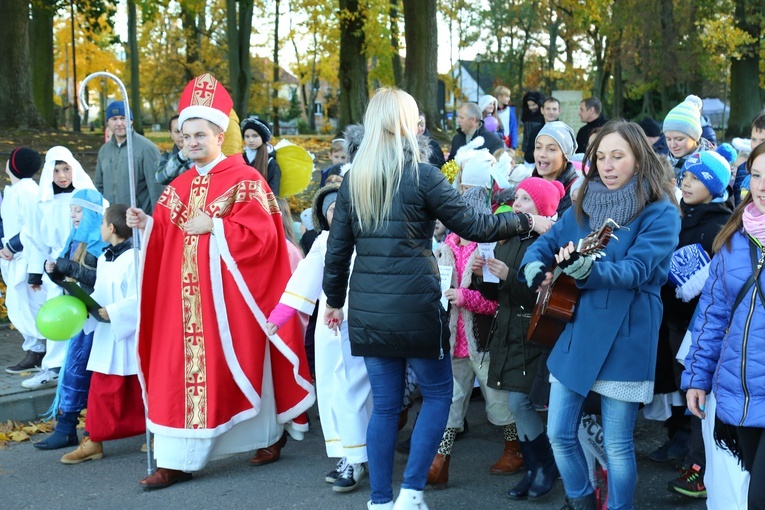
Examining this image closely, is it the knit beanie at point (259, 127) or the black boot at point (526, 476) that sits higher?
the knit beanie at point (259, 127)

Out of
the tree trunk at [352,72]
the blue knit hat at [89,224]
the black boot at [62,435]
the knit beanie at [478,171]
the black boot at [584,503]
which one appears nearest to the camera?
the black boot at [584,503]

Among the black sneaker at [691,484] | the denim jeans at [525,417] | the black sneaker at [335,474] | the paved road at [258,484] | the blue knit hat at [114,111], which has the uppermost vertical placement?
the blue knit hat at [114,111]

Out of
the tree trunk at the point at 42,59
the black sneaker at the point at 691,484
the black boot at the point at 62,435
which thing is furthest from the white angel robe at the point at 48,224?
the tree trunk at the point at 42,59

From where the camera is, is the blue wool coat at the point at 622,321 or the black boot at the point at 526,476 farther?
the black boot at the point at 526,476

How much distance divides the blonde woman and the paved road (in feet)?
2.03

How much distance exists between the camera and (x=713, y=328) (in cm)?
371

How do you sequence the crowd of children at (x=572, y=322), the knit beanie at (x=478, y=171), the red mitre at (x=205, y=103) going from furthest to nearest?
1. the red mitre at (x=205, y=103)
2. the knit beanie at (x=478, y=171)
3. the crowd of children at (x=572, y=322)

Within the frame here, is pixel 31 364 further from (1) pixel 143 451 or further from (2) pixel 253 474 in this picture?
(2) pixel 253 474

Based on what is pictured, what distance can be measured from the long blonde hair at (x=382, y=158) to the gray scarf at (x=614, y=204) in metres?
0.82

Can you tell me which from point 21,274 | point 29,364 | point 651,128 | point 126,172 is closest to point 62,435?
→ point 29,364

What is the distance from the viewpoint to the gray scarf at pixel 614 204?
4047 mm

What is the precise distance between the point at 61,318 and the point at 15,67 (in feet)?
45.5

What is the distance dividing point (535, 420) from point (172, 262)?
90.0 inches

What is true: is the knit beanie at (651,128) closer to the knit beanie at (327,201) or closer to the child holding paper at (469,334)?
the child holding paper at (469,334)
